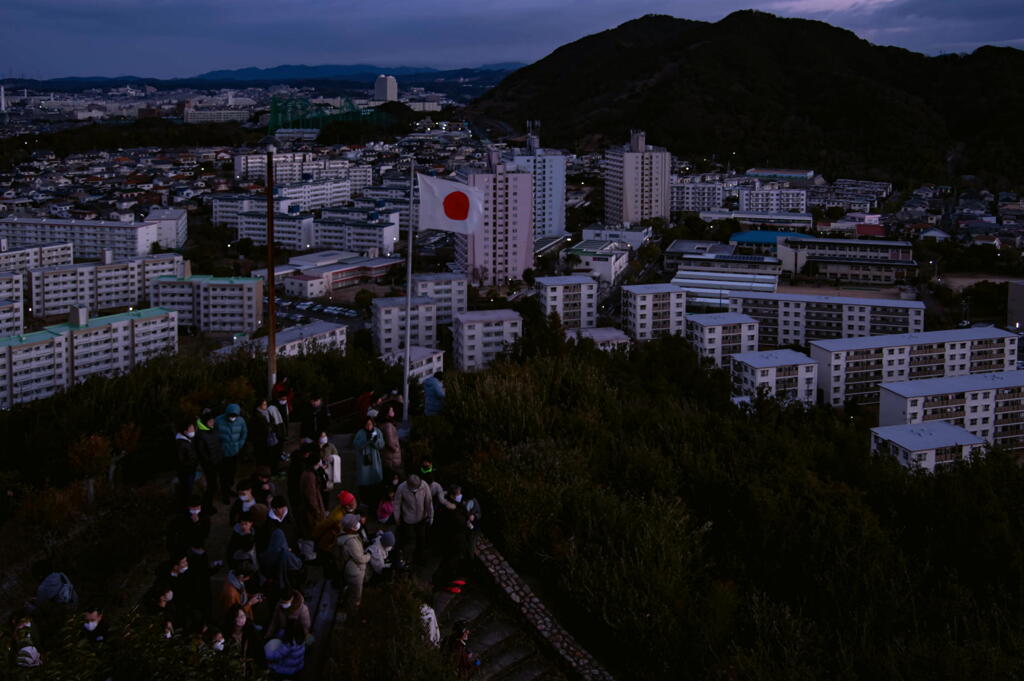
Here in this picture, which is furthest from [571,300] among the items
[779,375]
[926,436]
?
[926,436]

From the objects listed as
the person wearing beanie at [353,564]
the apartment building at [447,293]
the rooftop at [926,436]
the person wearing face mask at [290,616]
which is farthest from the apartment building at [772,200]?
the person wearing face mask at [290,616]

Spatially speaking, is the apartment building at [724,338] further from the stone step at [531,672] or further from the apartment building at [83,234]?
the apartment building at [83,234]

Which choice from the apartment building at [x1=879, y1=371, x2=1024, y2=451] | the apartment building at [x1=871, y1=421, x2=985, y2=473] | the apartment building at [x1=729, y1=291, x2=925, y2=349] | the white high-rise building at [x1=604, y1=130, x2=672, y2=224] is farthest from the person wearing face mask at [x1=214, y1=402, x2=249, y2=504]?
the white high-rise building at [x1=604, y1=130, x2=672, y2=224]

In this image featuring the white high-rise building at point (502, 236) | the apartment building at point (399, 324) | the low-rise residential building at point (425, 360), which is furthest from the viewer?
the white high-rise building at point (502, 236)

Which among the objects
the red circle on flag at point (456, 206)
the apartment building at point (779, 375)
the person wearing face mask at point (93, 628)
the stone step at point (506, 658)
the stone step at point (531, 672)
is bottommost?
the apartment building at point (779, 375)

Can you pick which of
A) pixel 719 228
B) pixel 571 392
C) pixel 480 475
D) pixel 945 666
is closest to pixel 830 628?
pixel 945 666

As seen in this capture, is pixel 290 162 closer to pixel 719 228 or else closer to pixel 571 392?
pixel 719 228

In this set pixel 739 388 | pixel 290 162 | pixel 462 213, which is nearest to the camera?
pixel 462 213

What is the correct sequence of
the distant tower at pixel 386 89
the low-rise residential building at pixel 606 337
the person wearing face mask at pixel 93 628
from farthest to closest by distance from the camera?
the distant tower at pixel 386 89, the low-rise residential building at pixel 606 337, the person wearing face mask at pixel 93 628
